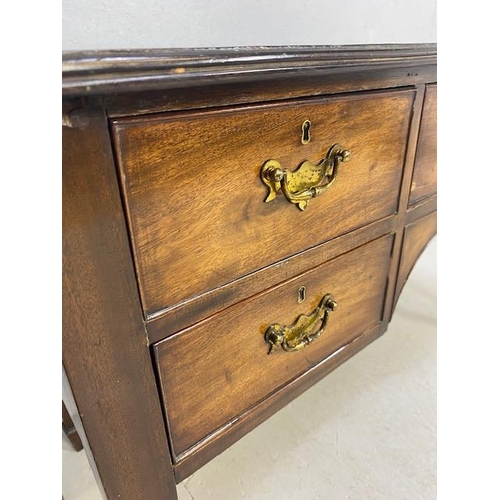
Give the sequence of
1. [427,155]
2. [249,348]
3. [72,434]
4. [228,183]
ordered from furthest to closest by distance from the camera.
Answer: [72,434] → [427,155] → [249,348] → [228,183]

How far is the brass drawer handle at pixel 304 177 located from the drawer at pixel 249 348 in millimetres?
127

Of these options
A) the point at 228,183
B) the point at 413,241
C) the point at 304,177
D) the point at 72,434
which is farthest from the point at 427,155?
the point at 72,434

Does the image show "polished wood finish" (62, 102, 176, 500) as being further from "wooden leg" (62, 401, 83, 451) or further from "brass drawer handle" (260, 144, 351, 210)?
"wooden leg" (62, 401, 83, 451)

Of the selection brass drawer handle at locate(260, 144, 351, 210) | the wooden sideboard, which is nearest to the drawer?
the wooden sideboard

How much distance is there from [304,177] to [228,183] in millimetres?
109

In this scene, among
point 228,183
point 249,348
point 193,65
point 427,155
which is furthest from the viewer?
point 427,155

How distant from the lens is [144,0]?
0.72 metres

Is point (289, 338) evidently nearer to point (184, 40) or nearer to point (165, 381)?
point (165, 381)

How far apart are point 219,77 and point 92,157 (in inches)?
4.7

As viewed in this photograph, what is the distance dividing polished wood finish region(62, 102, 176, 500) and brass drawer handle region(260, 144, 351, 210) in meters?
0.17

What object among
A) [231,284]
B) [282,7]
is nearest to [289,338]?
[231,284]

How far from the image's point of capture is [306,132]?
0.48 meters

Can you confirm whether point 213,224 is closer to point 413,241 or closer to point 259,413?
point 259,413

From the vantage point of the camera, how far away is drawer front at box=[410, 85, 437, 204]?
0.64 metres
